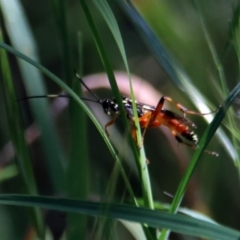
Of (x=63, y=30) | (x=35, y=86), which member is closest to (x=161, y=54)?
(x=63, y=30)

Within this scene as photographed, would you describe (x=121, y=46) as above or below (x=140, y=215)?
above

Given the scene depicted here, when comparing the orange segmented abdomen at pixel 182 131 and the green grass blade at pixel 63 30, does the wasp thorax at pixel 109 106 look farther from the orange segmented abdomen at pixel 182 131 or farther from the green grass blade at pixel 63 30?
the green grass blade at pixel 63 30

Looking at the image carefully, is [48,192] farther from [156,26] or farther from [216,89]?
[216,89]

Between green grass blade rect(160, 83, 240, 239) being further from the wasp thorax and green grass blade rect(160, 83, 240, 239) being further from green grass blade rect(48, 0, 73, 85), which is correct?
the wasp thorax

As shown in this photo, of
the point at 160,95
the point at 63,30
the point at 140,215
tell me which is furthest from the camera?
the point at 160,95

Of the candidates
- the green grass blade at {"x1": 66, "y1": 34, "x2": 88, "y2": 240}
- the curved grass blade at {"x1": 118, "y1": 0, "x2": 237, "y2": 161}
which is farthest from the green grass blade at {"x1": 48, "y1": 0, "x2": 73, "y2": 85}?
the curved grass blade at {"x1": 118, "y1": 0, "x2": 237, "y2": 161}

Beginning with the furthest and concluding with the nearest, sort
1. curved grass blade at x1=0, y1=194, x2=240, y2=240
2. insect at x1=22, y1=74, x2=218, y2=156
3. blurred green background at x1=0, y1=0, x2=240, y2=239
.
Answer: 1. blurred green background at x1=0, y1=0, x2=240, y2=239
2. insect at x1=22, y1=74, x2=218, y2=156
3. curved grass blade at x1=0, y1=194, x2=240, y2=240

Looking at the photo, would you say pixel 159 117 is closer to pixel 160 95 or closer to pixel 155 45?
pixel 155 45
